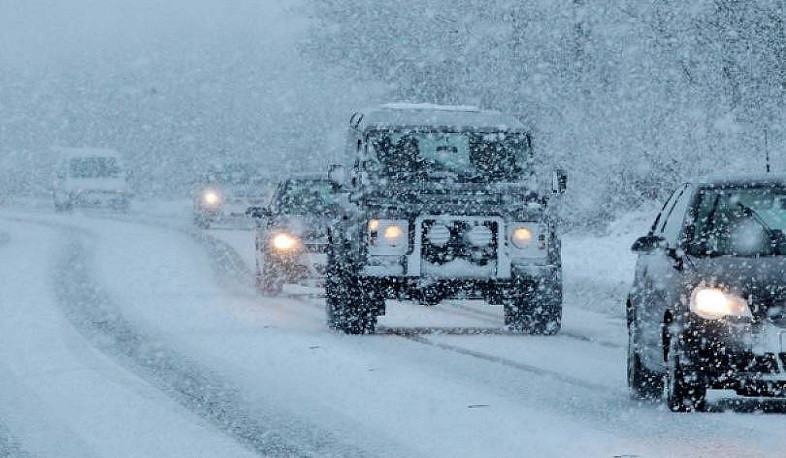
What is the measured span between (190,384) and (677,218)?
350 centimetres

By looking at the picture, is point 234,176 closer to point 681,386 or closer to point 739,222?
point 739,222

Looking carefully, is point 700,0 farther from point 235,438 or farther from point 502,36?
point 235,438

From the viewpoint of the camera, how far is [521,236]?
16.3 metres

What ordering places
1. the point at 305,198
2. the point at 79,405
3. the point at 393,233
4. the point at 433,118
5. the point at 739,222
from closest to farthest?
the point at 739,222 < the point at 79,405 < the point at 393,233 < the point at 433,118 < the point at 305,198

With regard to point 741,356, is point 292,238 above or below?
above

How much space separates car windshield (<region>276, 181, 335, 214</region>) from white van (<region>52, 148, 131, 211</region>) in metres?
31.3

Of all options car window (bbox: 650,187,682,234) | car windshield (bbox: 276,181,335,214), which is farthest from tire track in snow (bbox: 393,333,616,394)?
car windshield (bbox: 276,181,335,214)

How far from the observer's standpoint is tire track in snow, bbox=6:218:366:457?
9.06 m

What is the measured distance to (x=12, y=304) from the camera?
20.2m

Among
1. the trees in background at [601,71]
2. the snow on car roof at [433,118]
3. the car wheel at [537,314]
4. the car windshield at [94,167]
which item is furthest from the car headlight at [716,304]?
the car windshield at [94,167]

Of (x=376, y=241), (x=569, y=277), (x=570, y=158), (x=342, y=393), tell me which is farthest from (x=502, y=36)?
(x=342, y=393)

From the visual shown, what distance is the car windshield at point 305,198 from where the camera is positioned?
69.8 feet

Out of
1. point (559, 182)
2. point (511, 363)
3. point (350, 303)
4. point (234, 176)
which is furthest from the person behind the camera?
point (234, 176)

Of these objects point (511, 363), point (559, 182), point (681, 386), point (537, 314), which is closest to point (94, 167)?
point (559, 182)
